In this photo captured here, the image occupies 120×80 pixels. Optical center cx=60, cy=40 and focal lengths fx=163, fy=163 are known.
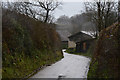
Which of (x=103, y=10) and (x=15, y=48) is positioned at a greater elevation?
(x=103, y=10)

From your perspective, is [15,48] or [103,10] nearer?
[15,48]

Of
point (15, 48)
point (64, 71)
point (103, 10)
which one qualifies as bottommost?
point (64, 71)

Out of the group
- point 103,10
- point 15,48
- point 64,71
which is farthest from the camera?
point 103,10

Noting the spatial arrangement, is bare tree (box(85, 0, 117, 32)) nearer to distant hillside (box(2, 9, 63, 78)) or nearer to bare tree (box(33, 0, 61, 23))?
bare tree (box(33, 0, 61, 23))

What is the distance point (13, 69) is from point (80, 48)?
2786 centimetres

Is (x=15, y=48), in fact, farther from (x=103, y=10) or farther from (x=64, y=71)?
(x=103, y=10)

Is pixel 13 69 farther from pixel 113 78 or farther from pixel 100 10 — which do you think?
pixel 100 10

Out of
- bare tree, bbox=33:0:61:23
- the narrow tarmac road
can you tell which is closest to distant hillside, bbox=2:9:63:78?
the narrow tarmac road

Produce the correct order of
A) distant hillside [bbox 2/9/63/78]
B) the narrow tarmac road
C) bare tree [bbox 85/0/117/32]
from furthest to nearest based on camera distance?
bare tree [bbox 85/0/117/32] < the narrow tarmac road < distant hillside [bbox 2/9/63/78]

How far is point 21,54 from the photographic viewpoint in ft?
32.2

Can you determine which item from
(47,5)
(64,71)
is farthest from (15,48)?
(47,5)

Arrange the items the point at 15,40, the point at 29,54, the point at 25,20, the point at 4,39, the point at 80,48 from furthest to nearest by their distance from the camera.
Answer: the point at 80,48
the point at 25,20
the point at 29,54
the point at 15,40
the point at 4,39

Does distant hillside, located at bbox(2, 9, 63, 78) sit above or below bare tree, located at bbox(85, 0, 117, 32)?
below

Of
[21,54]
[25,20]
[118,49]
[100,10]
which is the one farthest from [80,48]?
[118,49]
